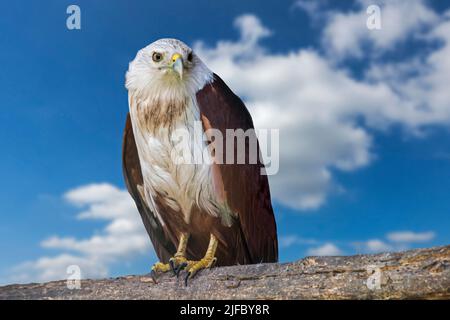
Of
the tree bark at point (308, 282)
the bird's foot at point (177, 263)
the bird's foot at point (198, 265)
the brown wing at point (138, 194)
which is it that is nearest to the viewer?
the tree bark at point (308, 282)

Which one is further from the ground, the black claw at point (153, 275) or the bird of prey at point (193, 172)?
the bird of prey at point (193, 172)

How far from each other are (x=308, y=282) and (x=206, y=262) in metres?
0.96

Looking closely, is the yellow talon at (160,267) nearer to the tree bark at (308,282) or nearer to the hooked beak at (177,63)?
the tree bark at (308,282)

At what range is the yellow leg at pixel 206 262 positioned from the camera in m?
4.11

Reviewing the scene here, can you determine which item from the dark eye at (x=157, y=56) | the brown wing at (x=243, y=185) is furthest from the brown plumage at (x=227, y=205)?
the dark eye at (x=157, y=56)

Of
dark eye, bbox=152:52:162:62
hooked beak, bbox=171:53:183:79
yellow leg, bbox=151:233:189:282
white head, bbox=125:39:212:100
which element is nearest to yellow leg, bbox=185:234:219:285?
A: yellow leg, bbox=151:233:189:282

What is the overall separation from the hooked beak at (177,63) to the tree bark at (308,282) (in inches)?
58.4

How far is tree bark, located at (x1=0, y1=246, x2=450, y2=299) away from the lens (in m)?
3.31

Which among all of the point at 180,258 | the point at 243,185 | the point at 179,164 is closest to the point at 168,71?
the point at 179,164

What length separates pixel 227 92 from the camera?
4.48 metres

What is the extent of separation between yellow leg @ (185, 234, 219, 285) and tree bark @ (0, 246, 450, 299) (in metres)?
0.06

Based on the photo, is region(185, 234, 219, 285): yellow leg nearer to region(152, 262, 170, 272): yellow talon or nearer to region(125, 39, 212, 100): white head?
region(152, 262, 170, 272): yellow talon

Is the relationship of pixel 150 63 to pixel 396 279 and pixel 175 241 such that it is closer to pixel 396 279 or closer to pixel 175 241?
pixel 175 241

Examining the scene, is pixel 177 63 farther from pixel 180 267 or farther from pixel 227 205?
pixel 180 267
